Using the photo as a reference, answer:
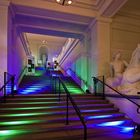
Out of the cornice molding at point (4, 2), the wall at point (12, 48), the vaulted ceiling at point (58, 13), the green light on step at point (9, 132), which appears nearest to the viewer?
the green light on step at point (9, 132)

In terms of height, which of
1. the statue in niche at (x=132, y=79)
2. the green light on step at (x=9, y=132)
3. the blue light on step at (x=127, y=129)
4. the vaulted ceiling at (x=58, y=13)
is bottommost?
the blue light on step at (x=127, y=129)

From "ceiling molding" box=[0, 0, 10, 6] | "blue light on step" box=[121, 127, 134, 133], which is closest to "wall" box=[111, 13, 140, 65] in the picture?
"blue light on step" box=[121, 127, 134, 133]

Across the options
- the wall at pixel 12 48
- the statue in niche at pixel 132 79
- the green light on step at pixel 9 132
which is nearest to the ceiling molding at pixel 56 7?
the wall at pixel 12 48

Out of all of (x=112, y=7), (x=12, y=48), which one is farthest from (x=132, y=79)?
(x=12, y=48)

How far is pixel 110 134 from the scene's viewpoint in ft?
13.7

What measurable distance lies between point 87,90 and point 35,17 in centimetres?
399

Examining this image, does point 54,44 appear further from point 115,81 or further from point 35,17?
point 115,81

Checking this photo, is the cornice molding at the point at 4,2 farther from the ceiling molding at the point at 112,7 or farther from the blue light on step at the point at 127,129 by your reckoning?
the blue light on step at the point at 127,129

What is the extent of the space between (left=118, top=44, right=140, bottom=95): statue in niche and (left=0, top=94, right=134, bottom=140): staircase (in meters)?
0.80

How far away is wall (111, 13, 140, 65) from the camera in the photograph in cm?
732

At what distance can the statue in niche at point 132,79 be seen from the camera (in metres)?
5.00

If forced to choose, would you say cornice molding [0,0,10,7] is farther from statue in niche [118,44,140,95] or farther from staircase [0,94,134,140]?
statue in niche [118,44,140,95]

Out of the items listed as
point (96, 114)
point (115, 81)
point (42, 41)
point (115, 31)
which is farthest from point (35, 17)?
point (42, 41)

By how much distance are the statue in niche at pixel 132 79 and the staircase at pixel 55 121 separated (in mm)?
797
